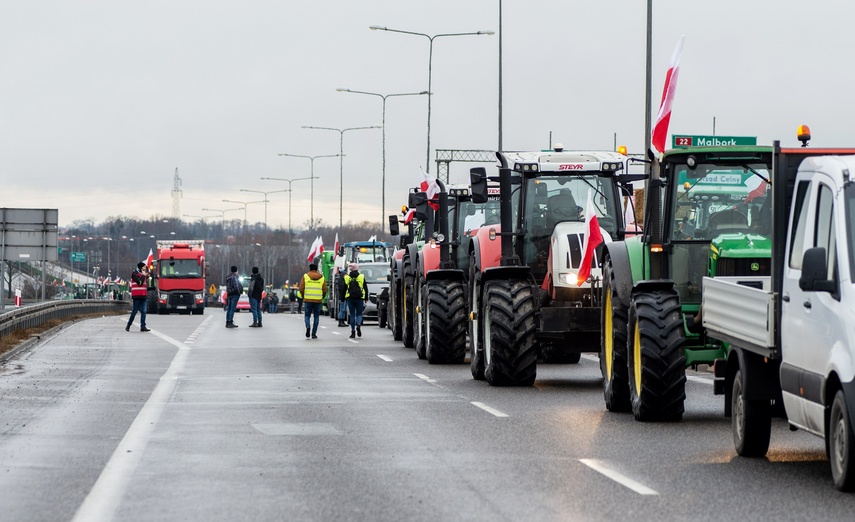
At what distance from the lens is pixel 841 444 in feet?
32.5

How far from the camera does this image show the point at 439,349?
82.3 ft

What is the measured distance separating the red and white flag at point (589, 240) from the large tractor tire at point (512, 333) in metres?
0.72

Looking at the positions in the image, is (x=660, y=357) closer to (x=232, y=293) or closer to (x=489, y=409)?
(x=489, y=409)

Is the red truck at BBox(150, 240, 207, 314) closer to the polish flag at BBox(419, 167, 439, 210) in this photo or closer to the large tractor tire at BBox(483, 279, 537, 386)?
the polish flag at BBox(419, 167, 439, 210)

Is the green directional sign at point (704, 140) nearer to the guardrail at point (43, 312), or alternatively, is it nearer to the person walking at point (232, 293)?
the guardrail at point (43, 312)

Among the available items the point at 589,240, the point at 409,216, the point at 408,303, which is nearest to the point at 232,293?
the point at 409,216

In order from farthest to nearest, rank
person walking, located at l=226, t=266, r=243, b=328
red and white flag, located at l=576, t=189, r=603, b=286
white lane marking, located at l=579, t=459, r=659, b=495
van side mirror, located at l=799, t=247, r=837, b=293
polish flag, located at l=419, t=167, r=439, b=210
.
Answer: person walking, located at l=226, t=266, r=243, b=328 → polish flag, located at l=419, t=167, r=439, b=210 → red and white flag, located at l=576, t=189, r=603, b=286 → white lane marking, located at l=579, t=459, r=659, b=495 → van side mirror, located at l=799, t=247, r=837, b=293

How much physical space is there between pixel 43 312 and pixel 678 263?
32752 mm

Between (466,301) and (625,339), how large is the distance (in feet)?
29.8

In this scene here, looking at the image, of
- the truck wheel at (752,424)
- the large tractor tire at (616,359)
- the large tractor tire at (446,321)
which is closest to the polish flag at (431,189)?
the large tractor tire at (446,321)

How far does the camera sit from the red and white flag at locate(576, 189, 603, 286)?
1944 centimetres

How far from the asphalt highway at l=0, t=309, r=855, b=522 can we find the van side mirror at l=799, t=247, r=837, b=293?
1299mm

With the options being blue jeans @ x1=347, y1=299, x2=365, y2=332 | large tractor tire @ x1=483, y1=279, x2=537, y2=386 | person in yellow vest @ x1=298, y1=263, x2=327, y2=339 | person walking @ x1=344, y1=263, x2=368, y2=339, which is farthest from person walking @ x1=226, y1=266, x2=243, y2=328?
large tractor tire @ x1=483, y1=279, x2=537, y2=386

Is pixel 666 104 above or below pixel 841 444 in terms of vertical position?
above
